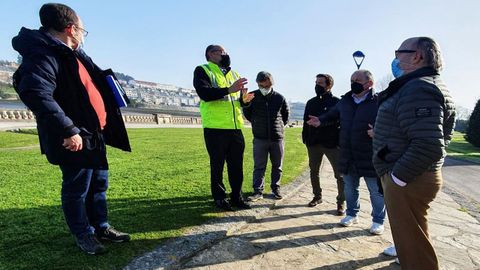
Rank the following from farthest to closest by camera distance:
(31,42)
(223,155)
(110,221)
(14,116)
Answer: (14,116), (223,155), (110,221), (31,42)

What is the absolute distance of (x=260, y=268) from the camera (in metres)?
3.22

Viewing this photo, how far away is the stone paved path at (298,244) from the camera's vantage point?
3311mm

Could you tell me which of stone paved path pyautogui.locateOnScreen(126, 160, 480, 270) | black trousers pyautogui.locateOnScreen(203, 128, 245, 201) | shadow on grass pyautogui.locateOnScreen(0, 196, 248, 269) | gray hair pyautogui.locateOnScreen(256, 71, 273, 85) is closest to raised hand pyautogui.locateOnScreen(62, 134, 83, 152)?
shadow on grass pyautogui.locateOnScreen(0, 196, 248, 269)

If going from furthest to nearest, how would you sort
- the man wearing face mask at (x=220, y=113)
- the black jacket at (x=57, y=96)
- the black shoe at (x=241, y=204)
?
the black shoe at (x=241, y=204)
the man wearing face mask at (x=220, y=113)
the black jacket at (x=57, y=96)

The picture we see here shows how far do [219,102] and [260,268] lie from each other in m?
2.26

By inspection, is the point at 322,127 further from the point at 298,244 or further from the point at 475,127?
the point at 475,127

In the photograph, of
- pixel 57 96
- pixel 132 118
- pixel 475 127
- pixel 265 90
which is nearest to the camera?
pixel 57 96

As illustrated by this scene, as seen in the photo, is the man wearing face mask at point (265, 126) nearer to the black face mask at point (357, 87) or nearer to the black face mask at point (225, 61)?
the black face mask at point (225, 61)

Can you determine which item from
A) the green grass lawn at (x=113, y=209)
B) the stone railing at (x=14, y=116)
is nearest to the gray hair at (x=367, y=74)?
the green grass lawn at (x=113, y=209)

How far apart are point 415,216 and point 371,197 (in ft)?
5.66

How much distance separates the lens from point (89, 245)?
10.5ft

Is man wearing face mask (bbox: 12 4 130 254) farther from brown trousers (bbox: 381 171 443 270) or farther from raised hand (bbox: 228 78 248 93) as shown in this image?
brown trousers (bbox: 381 171 443 270)

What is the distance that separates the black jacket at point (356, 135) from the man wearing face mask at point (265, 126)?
1.23m

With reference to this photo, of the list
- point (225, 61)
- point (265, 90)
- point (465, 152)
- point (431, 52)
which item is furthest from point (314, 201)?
point (465, 152)
